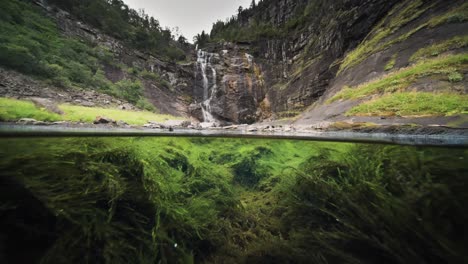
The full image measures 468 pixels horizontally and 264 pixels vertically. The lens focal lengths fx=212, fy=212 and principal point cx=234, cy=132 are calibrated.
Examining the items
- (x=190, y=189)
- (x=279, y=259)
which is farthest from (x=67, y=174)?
(x=279, y=259)

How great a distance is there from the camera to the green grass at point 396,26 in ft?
50.4

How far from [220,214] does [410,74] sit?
17391 mm

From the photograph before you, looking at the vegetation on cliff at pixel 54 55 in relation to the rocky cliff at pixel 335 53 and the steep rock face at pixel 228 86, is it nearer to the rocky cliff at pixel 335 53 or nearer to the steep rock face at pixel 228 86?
the steep rock face at pixel 228 86

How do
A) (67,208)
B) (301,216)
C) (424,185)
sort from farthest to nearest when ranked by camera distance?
(301,216) → (424,185) → (67,208)

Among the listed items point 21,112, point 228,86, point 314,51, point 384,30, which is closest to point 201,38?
point 228,86

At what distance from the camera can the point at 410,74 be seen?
46.4 feet

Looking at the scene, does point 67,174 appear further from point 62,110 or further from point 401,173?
point 62,110

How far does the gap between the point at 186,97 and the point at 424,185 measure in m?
40.4

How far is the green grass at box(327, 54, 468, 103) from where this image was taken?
482 inches

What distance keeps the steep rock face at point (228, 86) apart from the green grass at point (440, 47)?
22.2 metres

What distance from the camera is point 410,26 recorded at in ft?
60.5

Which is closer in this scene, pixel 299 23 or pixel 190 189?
pixel 190 189

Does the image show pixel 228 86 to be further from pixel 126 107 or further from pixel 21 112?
pixel 21 112

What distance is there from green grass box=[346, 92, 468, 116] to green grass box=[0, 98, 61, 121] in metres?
20.7
